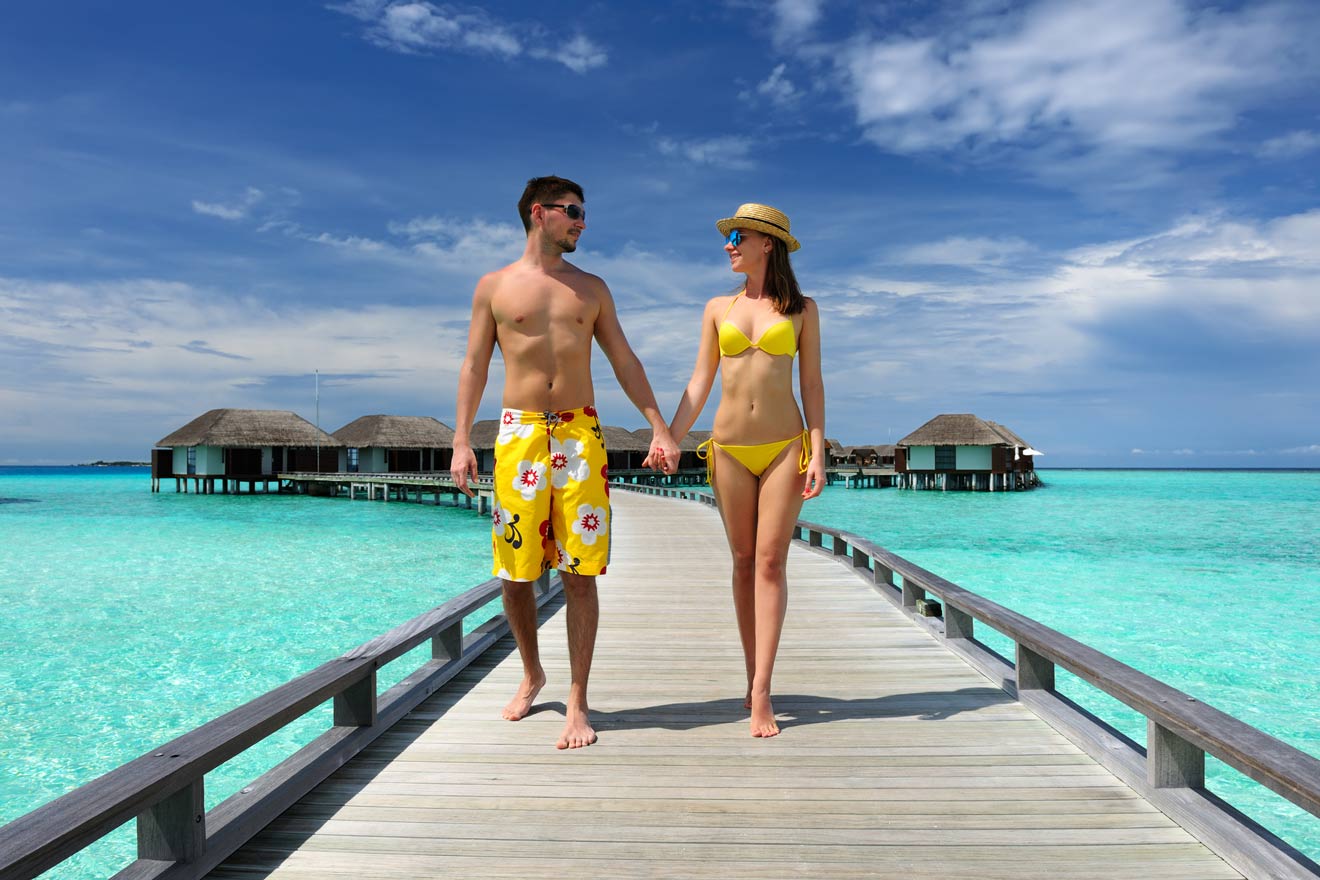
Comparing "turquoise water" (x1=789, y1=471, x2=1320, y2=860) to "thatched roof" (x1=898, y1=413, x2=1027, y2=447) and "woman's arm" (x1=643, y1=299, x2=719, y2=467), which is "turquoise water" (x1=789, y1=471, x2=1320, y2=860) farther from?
"thatched roof" (x1=898, y1=413, x2=1027, y2=447)

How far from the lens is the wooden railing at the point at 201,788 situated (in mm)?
1584

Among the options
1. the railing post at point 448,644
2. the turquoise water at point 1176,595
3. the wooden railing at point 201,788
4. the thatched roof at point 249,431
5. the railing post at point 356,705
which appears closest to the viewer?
the wooden railing at point 201,788

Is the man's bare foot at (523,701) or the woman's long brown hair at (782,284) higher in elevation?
the woman's long brown hair at (782,284)

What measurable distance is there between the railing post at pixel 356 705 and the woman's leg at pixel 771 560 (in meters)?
1.48

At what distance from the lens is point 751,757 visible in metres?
2.92

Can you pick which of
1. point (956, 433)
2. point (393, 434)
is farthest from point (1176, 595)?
point (393, 434)

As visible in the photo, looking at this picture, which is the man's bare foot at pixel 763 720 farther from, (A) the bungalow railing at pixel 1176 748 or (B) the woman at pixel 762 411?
(A) the bungalow railing at pixel 1176 748

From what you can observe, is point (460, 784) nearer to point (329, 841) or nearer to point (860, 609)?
point (329, 841)

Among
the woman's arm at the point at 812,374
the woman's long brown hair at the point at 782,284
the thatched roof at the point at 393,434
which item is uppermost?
the thatched roof at the point at 393,434

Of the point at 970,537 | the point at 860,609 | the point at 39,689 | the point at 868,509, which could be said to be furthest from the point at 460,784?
the point at 868,509

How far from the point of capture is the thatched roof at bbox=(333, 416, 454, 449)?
50.6 m

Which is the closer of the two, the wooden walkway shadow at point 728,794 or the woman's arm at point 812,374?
the wooden walkway shadow at point 728,794

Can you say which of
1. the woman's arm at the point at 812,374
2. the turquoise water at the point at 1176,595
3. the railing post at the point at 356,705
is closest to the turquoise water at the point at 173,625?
the railing post at the point at 356,705

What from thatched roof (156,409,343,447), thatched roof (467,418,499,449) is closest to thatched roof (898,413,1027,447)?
thatched roof (467,418,499,449)
